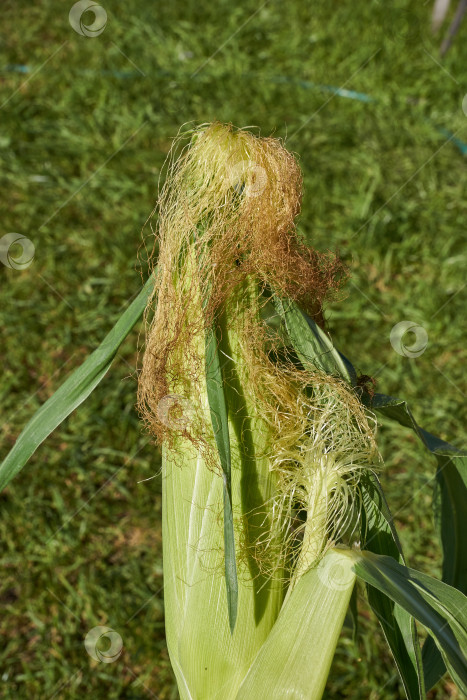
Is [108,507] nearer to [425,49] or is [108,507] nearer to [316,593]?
[316,593]

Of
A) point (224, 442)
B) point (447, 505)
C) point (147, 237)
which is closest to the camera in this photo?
point (224, 442)

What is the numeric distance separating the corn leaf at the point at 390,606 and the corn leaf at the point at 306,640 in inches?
3.1

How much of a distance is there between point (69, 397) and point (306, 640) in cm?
41

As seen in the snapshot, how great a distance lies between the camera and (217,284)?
2.81 feet

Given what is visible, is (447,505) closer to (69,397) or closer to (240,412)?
(240,412)

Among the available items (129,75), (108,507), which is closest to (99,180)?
(129,75)

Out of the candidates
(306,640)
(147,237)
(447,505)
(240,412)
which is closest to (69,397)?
(240,412)

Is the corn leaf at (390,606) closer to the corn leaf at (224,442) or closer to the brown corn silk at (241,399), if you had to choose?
the brown corn silk at (241,399)

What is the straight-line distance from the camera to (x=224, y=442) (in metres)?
0.77

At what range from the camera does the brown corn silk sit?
34.0 inches

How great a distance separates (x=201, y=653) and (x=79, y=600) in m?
0.82

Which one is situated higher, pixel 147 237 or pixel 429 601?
pixel 147 237

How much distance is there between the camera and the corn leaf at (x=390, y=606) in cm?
81

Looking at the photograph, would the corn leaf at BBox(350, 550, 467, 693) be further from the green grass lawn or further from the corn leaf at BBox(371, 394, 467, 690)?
the green grass lawn
